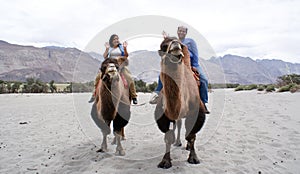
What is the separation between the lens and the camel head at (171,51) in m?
3.57

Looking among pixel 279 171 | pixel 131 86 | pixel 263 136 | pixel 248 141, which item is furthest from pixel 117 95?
pixel 263 136

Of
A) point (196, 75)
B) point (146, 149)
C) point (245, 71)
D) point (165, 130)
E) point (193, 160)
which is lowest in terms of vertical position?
point (146, 149)

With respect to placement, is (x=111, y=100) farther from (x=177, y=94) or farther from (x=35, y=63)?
(x=35, y=63)

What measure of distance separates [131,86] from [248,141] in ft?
12.0

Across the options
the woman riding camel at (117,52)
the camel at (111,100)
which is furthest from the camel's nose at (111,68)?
the woman riding camel at (117,52)

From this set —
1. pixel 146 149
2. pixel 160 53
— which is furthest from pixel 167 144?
pixel 160 53

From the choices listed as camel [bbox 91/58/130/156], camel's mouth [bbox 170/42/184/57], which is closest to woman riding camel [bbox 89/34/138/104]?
camel [bbox 91/58/130/156]

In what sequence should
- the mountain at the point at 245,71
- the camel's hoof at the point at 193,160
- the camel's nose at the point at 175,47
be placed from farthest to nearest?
the mountain at the point at 245,71 → the camel's hoof at the point at 193,160 → the camel's nose at the point at 175,47

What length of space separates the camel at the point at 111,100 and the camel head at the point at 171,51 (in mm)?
1233

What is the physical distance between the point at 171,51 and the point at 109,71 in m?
1.49

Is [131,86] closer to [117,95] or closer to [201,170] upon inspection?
[117,95]

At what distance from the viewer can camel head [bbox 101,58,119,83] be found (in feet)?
15.1

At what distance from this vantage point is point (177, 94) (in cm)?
396

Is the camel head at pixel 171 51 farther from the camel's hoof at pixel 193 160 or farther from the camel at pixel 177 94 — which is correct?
the camel's hoof at pixel 193 160
